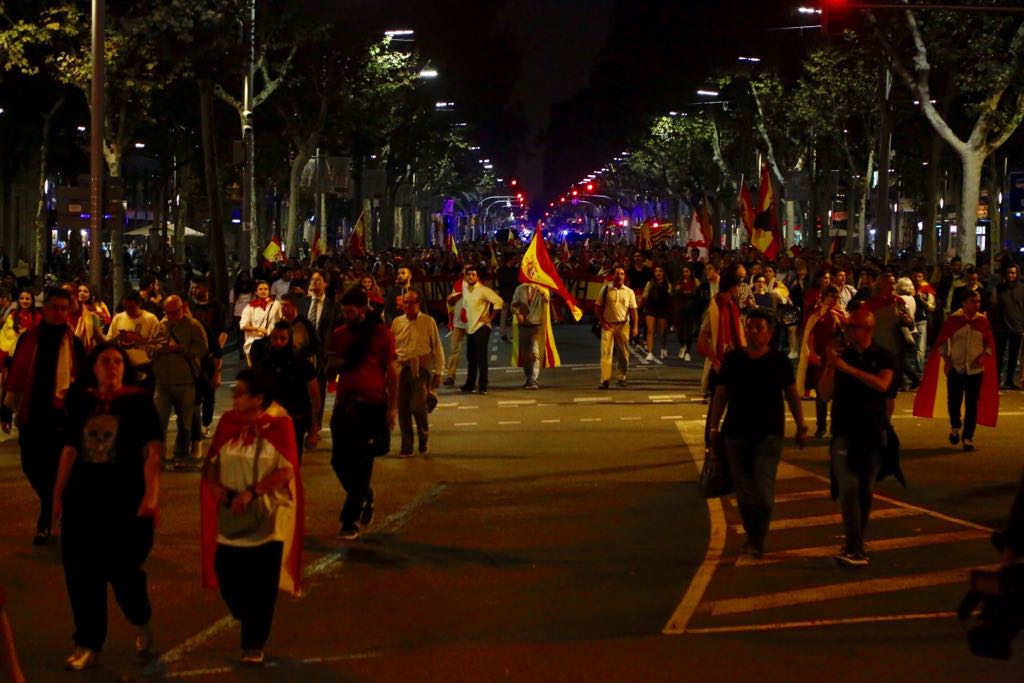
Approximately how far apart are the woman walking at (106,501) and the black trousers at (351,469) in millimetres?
3331

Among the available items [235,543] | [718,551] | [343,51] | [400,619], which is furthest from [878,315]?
[343,51]

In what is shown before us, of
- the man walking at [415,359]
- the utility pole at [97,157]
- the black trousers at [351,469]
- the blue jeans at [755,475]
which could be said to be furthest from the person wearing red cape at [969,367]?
the utility pole at [97,157]

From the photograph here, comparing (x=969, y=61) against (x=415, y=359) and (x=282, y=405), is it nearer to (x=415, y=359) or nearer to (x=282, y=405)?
(x=415, y=359)

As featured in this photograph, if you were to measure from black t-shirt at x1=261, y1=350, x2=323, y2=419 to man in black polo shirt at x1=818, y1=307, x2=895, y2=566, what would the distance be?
3893 millimetres

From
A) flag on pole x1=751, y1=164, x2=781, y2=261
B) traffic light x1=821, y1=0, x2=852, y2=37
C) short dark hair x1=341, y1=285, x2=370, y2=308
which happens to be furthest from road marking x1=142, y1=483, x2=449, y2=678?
flag on pole x1=751, y1=164, x2=781, y2=261

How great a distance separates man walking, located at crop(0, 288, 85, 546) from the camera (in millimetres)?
11219

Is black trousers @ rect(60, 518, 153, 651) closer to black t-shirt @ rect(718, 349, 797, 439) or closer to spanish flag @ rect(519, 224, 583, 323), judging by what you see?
black t-shirt @ rect(718, 349, 797, 439)

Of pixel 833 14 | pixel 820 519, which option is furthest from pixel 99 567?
pixel 833 14

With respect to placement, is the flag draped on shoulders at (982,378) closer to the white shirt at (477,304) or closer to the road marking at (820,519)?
the road marking at (820,519)

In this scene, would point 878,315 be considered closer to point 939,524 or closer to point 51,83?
point 939,524

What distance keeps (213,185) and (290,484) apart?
101ft

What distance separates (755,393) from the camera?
404 inches

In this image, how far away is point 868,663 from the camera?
7.68m

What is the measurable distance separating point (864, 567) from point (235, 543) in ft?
13.4
